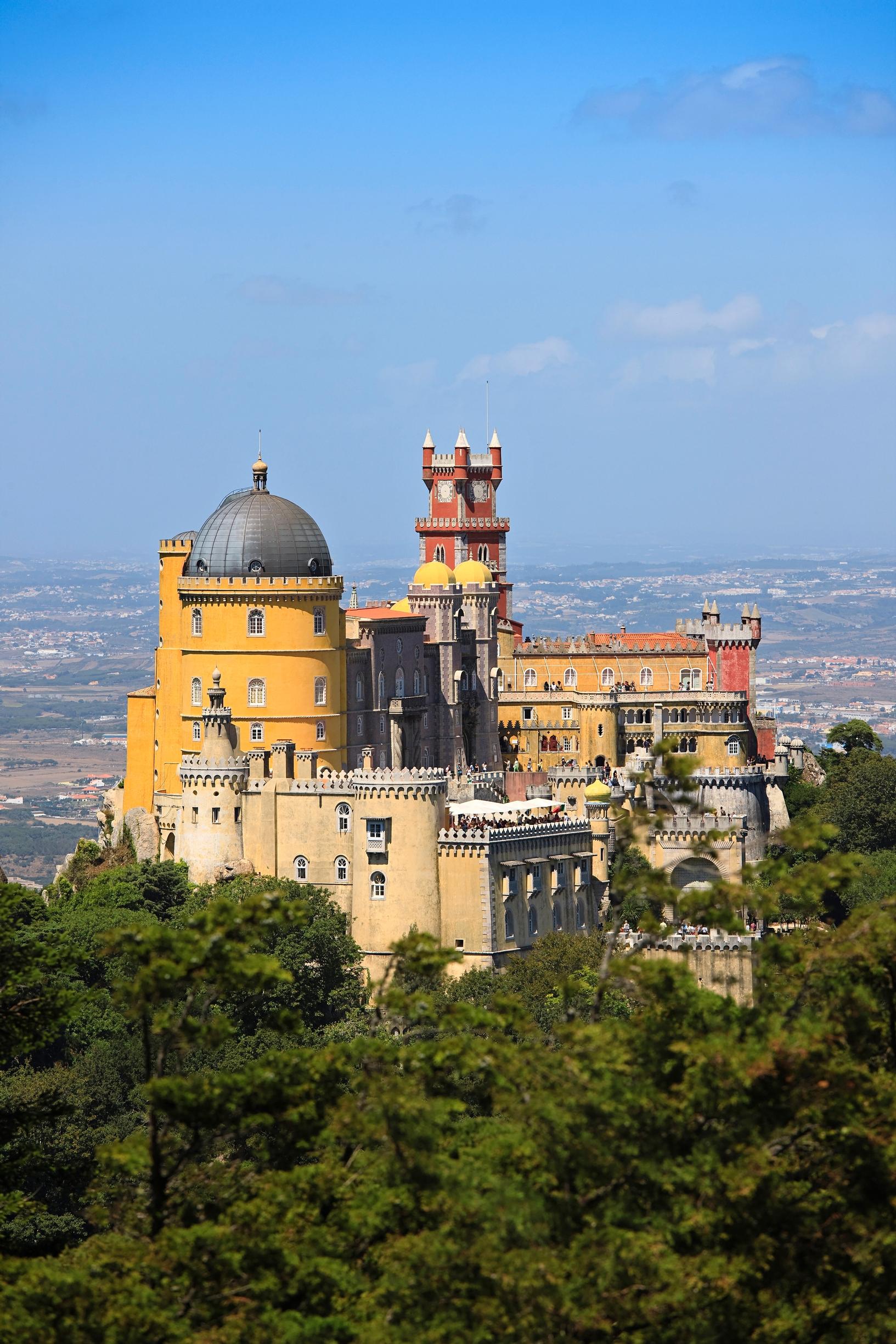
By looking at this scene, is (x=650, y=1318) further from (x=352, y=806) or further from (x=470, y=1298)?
(x=352, y=806)

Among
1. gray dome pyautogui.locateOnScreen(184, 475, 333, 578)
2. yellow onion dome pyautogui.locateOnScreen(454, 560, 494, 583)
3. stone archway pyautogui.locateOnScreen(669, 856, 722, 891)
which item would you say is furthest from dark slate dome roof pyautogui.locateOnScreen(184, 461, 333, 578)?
stone archway pyautogui.locateOnScreen(669, 856, 722, 891)

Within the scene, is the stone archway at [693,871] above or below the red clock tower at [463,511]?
below

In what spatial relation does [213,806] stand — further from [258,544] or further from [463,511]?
[463,511]

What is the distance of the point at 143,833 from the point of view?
4013 inches

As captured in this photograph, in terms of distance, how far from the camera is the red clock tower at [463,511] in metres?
138

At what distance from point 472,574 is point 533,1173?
72359mm

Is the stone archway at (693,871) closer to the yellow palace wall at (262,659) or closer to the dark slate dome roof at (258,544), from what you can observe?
the yellow palace wall at (262,659)

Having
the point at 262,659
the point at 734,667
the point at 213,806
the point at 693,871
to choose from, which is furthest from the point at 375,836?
the point at 734,667

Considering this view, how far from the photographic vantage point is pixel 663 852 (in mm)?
105188

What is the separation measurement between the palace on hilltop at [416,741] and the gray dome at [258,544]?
0.09 m

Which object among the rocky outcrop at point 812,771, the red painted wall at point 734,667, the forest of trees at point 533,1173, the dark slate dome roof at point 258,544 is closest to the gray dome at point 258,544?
the dark slate dome roof at point 258,544

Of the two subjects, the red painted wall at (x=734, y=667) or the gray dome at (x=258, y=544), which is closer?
the gray dome at (x=258, y=544)

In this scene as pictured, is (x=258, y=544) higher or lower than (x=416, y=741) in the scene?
higher

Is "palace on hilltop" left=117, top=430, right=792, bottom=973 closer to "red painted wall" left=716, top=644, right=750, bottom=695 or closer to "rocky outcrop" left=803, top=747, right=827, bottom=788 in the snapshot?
"red painted wall" left=716, top=644, right=750, bottom=695
